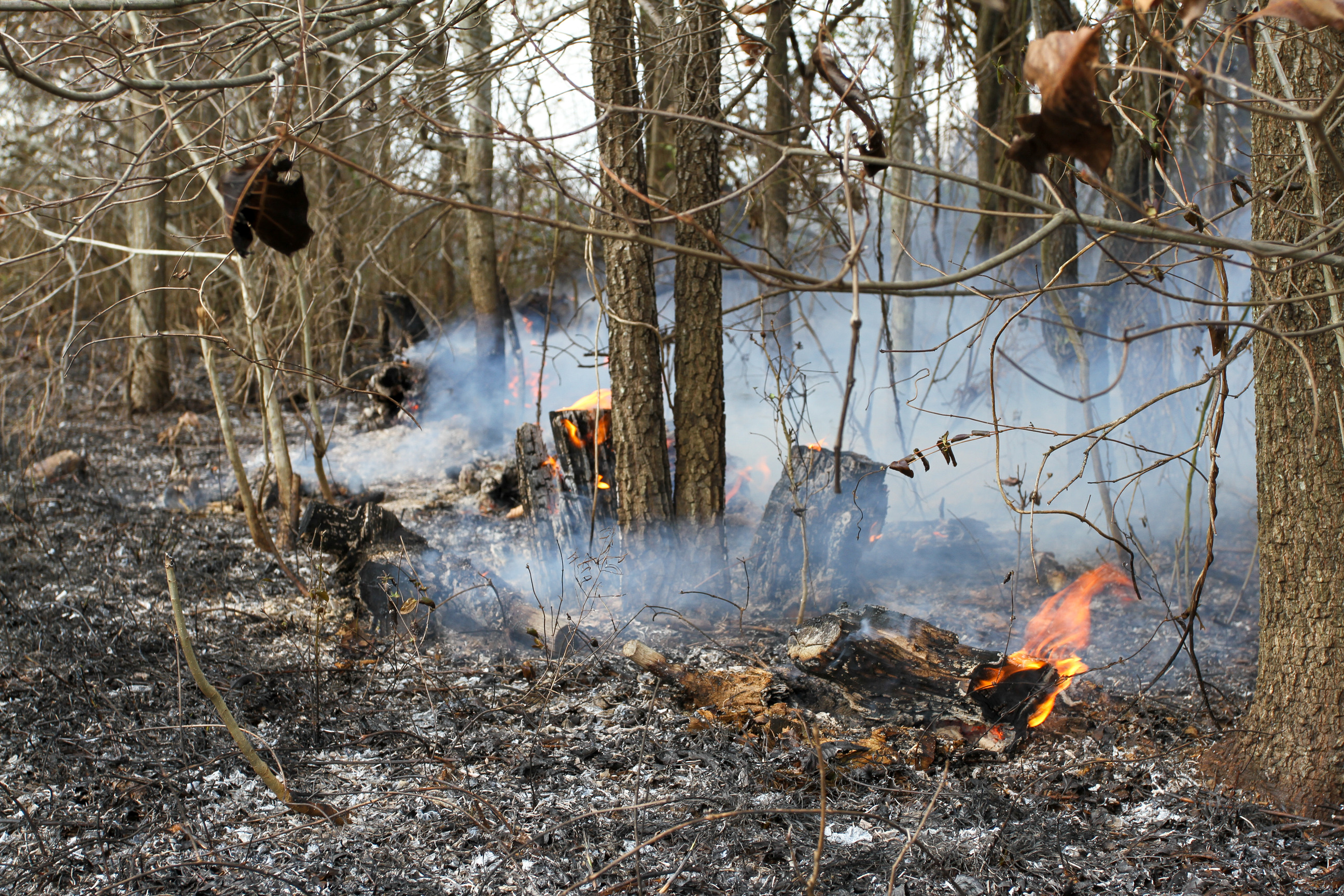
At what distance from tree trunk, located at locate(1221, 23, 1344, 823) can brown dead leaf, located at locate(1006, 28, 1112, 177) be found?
157 centimetres

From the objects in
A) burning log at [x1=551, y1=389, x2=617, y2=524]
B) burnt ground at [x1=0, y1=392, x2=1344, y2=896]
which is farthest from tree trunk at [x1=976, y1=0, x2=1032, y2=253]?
burnt ground at [x1=0, y1=392, x2=1344, y2=896]

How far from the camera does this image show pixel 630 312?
14.3 feet

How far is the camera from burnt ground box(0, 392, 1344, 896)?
239 centimetres

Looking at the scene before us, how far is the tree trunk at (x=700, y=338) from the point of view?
4207 mm

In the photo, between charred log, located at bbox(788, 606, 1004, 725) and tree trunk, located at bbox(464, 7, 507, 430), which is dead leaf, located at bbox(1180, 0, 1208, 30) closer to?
charred log, located at bbox(788, 606, 1004, 725)

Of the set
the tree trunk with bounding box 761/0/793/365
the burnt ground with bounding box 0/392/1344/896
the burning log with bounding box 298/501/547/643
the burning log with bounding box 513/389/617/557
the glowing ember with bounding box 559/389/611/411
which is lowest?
the burnt ground with bounding box 0/392/1344/896

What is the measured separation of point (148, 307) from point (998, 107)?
885 cm

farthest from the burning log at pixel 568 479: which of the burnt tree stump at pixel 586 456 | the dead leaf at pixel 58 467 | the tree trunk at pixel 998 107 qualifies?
the dead leaf at pixel 58 467

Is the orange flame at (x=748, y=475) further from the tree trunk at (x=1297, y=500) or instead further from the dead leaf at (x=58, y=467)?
the dead leaf at (x=58, y=467)

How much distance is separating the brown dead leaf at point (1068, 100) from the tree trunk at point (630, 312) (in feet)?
9.41

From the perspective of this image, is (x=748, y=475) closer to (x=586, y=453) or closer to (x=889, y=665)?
(x=586, y=453)

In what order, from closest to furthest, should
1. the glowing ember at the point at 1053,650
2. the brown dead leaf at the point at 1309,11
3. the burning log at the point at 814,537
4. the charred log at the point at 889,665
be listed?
the brown dead leaf at the point at 1309,11
the glowing ember at the point at 1053,650
the charred log at the point at 889,665
the burning log at the point at 814,537

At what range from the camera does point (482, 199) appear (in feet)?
28.5

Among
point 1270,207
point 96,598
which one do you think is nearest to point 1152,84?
point 1270,207
